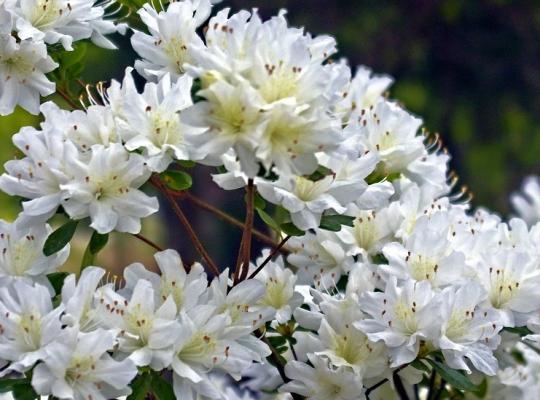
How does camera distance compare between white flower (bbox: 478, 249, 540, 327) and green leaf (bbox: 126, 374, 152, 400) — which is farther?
white flower (bbox: 478, 249, 540, 327)

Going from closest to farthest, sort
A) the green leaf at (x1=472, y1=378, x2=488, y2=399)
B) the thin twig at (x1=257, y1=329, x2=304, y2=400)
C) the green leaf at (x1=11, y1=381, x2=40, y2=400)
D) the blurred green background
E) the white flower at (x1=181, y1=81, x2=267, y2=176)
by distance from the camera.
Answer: the white flower at (x1=181, y1=81, x2=267, y2=176)
the green leaf at (x1=11, y1=381, x2=40, y2=400)
the thin twig at (x1=257, y1=329, x2=304, y2=400)
the green leaf at (x1=472, y1=378, x2=488, y2=399)
the blurred green background

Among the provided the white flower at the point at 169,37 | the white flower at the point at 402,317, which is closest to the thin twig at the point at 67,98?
the white flower at the point at 169,37

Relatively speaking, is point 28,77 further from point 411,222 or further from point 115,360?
point 411,222

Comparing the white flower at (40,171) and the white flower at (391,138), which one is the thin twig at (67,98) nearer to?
the white flower at (40,171)

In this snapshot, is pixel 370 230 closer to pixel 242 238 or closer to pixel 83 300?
pixel 242 238

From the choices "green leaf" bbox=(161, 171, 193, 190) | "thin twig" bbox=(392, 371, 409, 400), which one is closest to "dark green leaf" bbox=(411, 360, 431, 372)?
"thin twig" bbox=(392, 371, 409, 400)

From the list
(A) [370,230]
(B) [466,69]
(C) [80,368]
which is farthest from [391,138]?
(B) [466,69]

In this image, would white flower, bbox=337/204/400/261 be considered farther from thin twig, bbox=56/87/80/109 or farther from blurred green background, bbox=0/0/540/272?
blurred green background, bbox=0/0/540/272
